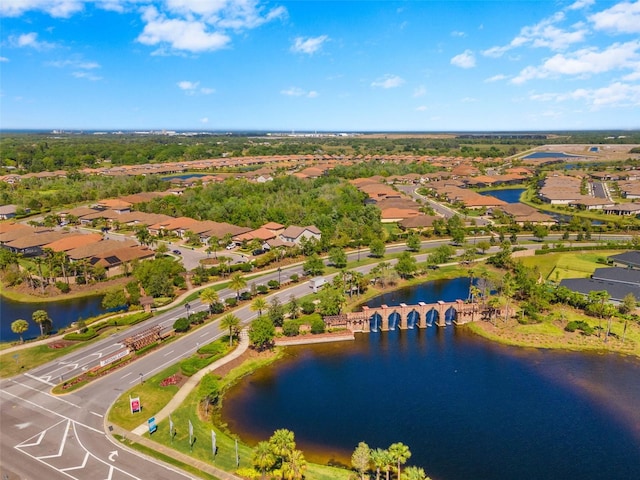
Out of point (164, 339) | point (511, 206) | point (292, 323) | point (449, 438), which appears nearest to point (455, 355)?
point (449, 438)

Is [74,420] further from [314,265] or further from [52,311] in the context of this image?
[314,265]

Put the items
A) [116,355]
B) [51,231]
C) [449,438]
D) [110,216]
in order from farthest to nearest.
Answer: [110,216]
[51,231]
[116,355]
[449,438]

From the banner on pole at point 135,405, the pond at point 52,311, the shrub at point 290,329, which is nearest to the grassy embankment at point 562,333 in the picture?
the shrub at point 290,329

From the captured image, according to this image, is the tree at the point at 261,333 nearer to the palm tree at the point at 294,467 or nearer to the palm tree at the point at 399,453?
the palm tree at the point at 294,467

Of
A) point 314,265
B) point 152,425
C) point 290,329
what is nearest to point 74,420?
point 152,425

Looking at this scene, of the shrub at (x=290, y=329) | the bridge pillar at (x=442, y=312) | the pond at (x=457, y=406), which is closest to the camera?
the pond at (x=457, y=406)

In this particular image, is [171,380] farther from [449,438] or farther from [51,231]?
[51,231]
